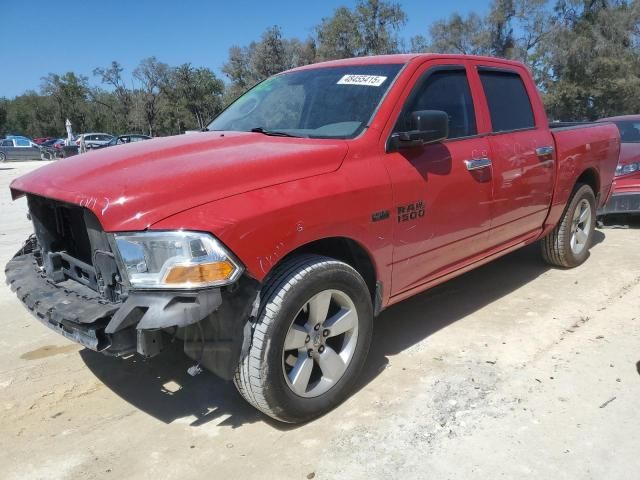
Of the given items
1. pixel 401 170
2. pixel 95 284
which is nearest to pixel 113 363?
pixel 95 284

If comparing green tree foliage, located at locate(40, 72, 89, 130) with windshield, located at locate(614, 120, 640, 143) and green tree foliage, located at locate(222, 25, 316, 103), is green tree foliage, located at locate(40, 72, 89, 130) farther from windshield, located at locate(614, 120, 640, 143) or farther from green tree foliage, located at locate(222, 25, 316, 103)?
windshield, located at locate(614, 120, 640, 143)

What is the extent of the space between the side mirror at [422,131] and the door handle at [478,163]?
19.1 inches

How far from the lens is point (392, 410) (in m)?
2.91

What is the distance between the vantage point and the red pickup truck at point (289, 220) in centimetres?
231

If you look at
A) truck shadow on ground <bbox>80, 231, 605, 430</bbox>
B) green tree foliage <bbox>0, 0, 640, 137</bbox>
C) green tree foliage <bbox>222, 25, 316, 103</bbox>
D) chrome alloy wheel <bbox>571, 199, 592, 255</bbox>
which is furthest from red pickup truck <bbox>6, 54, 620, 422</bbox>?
green tree foliage <bbox>222, 25, 316, 103</bbox>

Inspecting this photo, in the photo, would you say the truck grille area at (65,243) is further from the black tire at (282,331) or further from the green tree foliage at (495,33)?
the green tree foliage at (495,33)

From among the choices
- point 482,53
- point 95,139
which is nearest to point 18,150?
point 95,139

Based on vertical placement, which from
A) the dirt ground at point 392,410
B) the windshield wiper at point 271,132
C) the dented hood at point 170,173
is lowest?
the dirt ground at point 392,410

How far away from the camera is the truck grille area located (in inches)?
105

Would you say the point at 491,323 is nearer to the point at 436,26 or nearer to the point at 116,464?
the point at 116,464

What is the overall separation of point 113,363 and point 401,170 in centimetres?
229

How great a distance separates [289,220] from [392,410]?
123 cm

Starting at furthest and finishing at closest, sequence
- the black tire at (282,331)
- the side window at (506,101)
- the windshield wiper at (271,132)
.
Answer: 1. the side window at (506,101)
2. the windshield wiper at (271,132)
3. the black tire at (282,331)

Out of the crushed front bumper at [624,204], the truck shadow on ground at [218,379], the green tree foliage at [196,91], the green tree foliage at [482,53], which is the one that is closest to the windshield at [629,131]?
the crushed front bumper at [624,204]
